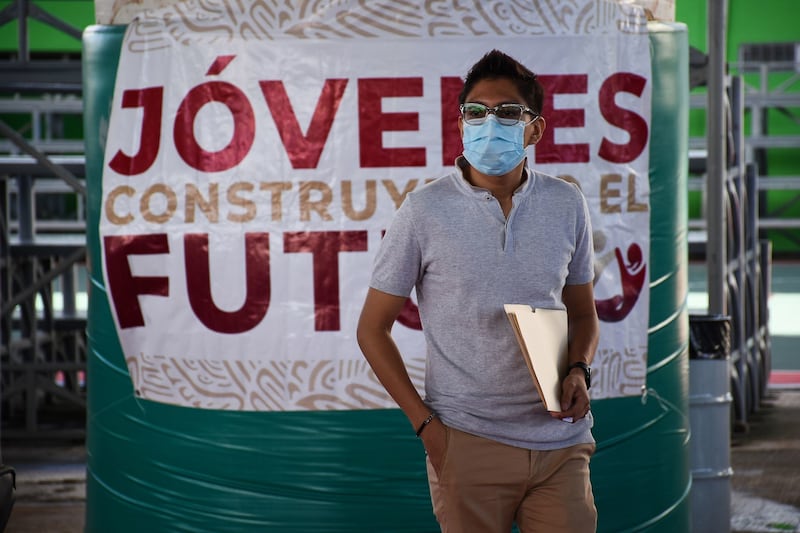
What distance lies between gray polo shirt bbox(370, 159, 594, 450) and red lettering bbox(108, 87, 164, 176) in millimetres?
A: 1773

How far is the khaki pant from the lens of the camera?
8.71 feet

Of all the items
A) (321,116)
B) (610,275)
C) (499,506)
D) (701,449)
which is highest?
(321,116)

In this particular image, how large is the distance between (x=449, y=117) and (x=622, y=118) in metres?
0.63

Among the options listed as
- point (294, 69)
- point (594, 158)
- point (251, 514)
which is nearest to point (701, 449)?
point (594, 158)

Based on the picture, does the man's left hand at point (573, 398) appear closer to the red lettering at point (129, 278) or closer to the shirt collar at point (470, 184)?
the shirt collar at point (470, 184)

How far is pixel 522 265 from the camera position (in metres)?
2.67

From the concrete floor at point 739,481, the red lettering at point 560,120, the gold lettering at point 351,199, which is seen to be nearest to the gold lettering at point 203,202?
the gold lettering at point 351,199

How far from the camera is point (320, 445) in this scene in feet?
13.7

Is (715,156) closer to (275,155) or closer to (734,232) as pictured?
(734,232)

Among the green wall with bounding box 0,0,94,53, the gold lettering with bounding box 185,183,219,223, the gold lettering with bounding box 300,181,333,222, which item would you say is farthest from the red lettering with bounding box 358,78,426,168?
the green wall with bounding box 0,0,94,53

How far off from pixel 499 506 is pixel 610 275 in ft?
5.90

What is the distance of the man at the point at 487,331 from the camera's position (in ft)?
8.73

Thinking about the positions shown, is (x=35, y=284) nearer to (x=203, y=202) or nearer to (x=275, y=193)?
(x=203, y=202)

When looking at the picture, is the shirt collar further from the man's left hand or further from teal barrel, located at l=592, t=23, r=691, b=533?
teal barrel, located at l=592, t=23, r=691, b=533
